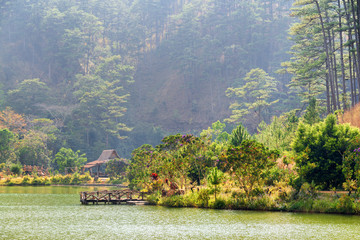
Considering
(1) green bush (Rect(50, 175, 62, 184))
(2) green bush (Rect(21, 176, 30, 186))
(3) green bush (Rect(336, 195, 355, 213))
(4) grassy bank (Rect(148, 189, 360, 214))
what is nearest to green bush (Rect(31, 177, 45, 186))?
(2) green bush (Rect(21, 176, 30, 186))

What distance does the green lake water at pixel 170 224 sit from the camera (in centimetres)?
1783

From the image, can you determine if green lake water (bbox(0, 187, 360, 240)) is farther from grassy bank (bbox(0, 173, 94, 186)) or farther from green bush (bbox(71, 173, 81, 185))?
green bush (bbox(71, 173, 81, 185))

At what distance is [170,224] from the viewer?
67.8 ft

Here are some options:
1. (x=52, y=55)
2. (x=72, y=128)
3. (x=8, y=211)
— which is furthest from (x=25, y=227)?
(x=52, y=55)

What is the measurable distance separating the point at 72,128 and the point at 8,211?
57402 mm

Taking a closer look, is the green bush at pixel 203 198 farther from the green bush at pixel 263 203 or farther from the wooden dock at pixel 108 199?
the wooden dock at pixel 108 199

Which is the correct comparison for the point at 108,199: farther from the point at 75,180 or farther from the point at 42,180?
the point at 42,180

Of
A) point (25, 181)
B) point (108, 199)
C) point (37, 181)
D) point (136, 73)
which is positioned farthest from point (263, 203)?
point (136, 73)

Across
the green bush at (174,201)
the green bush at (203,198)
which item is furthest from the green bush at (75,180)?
the green bush at (203,198)

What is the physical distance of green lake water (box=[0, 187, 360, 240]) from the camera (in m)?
17.8

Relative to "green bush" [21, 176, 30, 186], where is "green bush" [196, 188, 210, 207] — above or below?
below

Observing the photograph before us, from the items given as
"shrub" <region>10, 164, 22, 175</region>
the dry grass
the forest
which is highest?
the forest

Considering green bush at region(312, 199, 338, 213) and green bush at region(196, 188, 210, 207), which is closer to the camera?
green bush at region(312, 199, 338, 213)

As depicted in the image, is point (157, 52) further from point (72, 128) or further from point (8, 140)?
point (8, 140)
